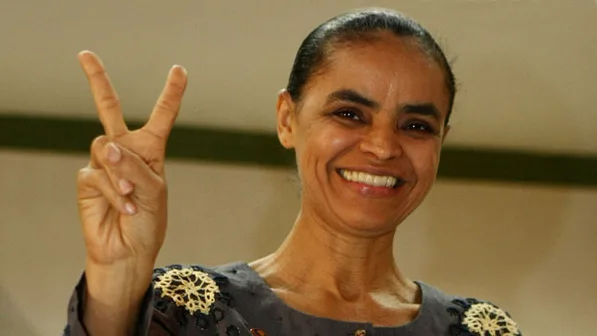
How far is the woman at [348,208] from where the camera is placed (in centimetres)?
158

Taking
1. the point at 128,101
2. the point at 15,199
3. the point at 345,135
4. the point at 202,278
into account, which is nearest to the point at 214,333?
the point at 202,278

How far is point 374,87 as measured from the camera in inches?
64.4

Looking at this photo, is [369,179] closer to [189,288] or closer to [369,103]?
[369,103]

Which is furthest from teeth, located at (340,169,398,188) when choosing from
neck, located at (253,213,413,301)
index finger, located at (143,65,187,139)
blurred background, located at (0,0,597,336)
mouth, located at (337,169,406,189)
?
blurred background, located at (0,0,597,336)

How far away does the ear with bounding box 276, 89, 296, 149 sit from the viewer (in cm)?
176

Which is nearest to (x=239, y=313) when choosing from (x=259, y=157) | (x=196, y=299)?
(x=196, y=299)

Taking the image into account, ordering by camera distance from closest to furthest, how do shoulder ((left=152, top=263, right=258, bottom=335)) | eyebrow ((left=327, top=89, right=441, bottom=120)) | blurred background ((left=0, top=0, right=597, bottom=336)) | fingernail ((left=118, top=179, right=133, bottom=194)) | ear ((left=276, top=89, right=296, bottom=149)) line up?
1. fingernail ((left=118, top=179, right=133, bottom=194))
2. shoulder ((left=152, top=263, right=258, bottom=335))
3. eyebrow ((left=327, top=89, right=441, bottom=120))
4. ear ((left=276, top=89, right=296, bottom=149))
5. blurred background ((left=0, top=0, right=597, bottom=336))

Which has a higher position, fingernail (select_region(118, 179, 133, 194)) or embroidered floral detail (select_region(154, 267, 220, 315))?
fingernail (select_region(118, 179, 133, 194))

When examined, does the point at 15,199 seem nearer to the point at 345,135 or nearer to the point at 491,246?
the point at 491,246

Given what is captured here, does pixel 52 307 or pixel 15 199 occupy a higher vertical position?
pixel 15 199

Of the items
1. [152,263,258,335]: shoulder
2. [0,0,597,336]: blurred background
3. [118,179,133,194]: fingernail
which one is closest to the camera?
[118,179,133,194]: fingernail

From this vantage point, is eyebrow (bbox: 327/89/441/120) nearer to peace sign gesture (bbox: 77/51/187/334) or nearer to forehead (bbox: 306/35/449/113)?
forehead (bbox: 306/35/449/113)

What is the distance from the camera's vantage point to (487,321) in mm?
1755

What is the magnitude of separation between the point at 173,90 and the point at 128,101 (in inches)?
102
